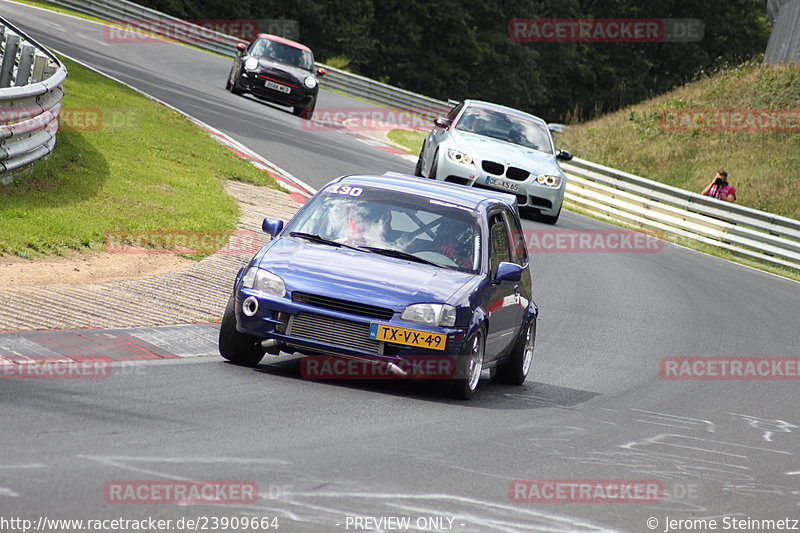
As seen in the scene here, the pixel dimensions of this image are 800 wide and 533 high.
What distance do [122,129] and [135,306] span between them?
1050 cm

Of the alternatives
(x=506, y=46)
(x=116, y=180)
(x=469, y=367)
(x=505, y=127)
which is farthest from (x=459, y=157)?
(x=506, y=46)

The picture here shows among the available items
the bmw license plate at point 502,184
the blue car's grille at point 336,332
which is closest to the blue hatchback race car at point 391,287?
the blue car's grille at point 336,332

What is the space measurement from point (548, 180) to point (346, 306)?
1227 cm

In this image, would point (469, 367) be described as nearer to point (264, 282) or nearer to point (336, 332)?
point (336, 332)

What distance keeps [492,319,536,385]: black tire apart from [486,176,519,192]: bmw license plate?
9.17 meters

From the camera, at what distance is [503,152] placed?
20.1 m

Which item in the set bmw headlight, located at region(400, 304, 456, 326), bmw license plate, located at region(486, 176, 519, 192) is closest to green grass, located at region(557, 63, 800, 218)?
bmw license plate, located at region(486, 176, 519, 192)

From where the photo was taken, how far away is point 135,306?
10.4m

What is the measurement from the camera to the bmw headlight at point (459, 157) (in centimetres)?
1970

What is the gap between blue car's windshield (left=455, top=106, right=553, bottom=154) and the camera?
20.8m

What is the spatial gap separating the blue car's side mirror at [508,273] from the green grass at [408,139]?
22.8 metres

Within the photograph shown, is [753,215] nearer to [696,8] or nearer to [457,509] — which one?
[457,509]

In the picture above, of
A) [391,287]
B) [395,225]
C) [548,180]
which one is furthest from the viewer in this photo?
[548,180]

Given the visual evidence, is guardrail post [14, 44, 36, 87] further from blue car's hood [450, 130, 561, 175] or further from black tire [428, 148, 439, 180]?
blue car's hood [450, 130, 561, 175]
